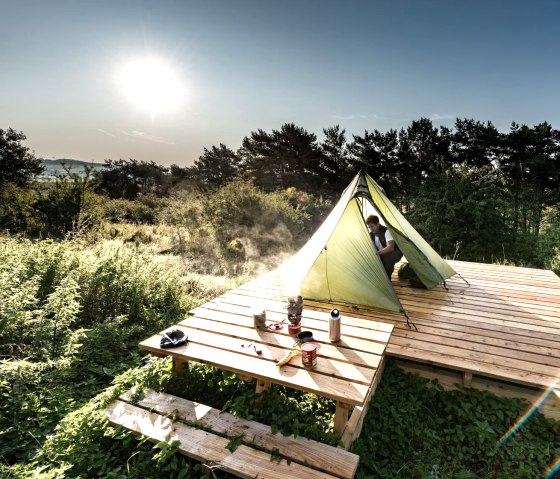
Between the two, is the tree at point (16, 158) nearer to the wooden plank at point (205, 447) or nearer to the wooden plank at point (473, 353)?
the wooden plank at point (205, 447)

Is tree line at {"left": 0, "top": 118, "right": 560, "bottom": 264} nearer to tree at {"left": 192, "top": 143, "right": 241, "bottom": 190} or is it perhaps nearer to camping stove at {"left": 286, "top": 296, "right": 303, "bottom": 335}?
tree at {"left": 192, "top": 143, "right": 241, "bottom": 190}

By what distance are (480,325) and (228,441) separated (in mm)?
2896

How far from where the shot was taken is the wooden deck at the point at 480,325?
2.53 metres

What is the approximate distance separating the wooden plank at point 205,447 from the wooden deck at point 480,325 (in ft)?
4.19

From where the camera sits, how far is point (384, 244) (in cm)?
408

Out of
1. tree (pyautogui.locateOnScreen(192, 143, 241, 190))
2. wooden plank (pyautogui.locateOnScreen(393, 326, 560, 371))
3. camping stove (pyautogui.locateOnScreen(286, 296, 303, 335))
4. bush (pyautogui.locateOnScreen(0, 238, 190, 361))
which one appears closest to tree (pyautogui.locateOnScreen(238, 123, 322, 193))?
tree (pyautogui.locateOnScreen(192, 143, 241, 190))

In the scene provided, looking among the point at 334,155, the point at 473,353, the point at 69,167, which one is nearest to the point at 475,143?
the point at 334,155

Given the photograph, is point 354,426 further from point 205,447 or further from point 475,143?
point 475,143

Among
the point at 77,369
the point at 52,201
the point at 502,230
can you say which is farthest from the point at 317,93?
the point at 77,369

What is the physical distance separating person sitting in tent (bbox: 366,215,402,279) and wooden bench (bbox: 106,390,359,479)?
253cm

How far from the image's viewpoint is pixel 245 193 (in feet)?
32.0

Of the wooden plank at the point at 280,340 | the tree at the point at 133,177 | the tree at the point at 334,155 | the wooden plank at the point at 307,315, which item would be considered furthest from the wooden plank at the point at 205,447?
the tree at the point at 133,177

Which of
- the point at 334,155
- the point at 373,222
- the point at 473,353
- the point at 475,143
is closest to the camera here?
the point at 473,353

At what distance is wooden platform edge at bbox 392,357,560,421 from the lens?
2.33m
